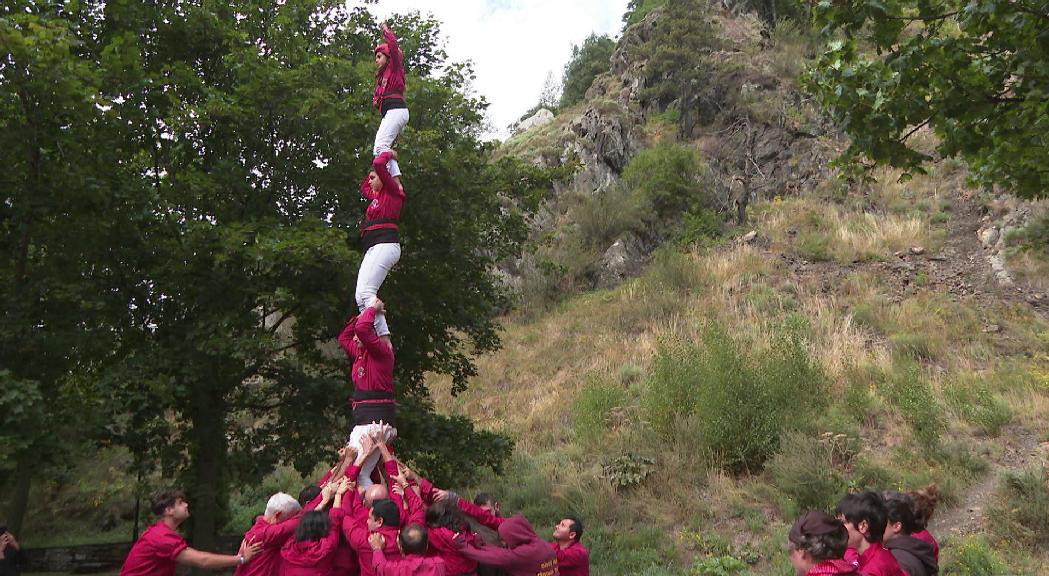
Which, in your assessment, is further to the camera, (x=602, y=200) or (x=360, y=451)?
(x=602, y=200)

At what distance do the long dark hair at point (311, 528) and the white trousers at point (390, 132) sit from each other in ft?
10.4

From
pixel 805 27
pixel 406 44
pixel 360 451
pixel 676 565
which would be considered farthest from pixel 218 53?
pixel 805 27

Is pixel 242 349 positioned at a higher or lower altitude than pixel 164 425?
higher

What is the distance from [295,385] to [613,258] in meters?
17.3

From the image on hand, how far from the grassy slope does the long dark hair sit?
5499mm

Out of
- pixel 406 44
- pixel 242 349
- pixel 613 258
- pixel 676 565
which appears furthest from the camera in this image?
pixel 613 258

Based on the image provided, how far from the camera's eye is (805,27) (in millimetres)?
34312

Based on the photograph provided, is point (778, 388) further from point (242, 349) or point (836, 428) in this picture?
point (242, 349)

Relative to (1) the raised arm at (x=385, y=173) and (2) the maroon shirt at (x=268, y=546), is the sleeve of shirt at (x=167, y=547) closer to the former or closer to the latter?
(2) the maroon shirt at (x=268, y=546)

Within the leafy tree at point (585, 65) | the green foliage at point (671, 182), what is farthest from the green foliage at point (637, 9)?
the green foliage at point (671, 182)

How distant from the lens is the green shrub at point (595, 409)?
1378 cm

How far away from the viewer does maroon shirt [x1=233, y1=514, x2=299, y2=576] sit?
501cm

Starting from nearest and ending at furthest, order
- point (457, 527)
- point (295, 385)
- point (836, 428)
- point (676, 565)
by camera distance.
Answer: point (457, 527) → point (676, 565) → point (295, 385) → point (836, 428)

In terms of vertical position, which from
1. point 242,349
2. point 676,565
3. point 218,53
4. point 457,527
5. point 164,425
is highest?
point 218,53
